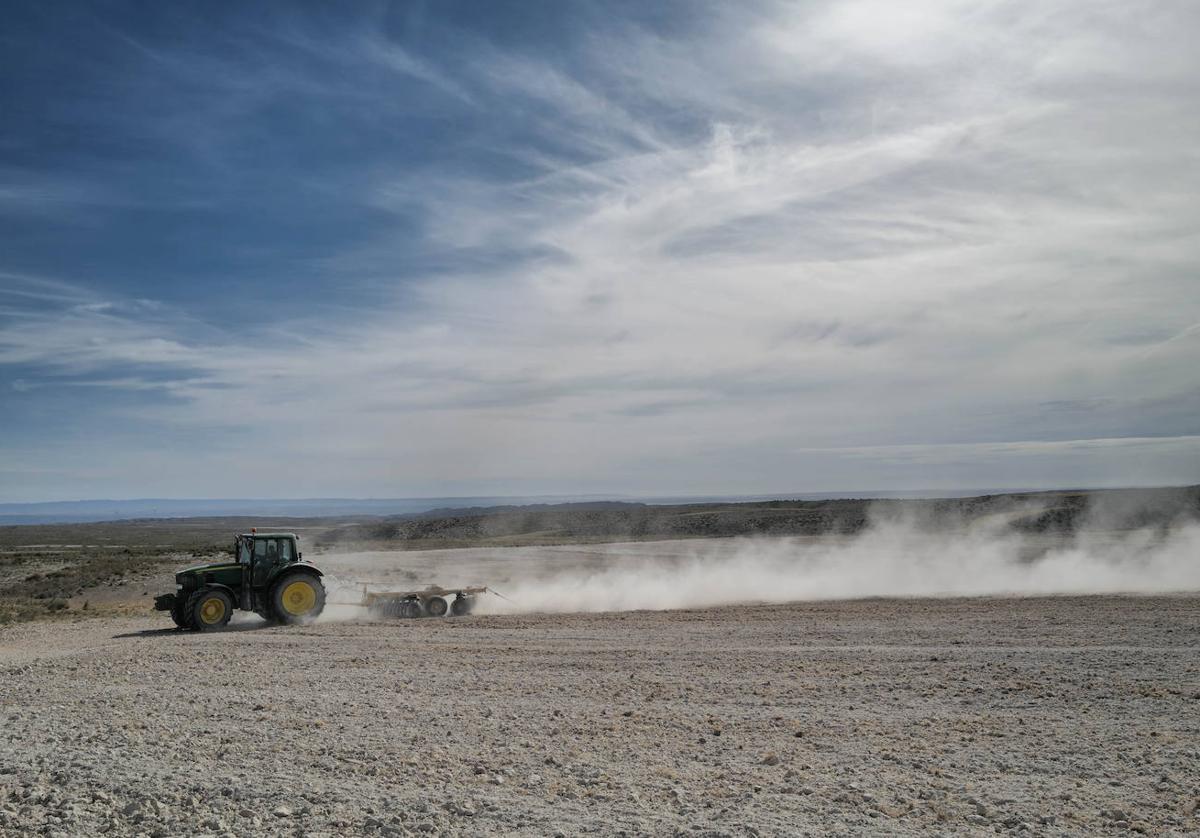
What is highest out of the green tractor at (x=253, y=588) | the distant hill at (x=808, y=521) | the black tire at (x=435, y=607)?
the green tractor at (x=253, y=588)

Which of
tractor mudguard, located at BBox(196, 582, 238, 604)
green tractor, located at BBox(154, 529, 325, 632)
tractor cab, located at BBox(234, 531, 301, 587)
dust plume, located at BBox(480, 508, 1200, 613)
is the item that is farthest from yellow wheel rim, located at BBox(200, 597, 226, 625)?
dust plume, located at BBox(480, 508, 1200, 613)

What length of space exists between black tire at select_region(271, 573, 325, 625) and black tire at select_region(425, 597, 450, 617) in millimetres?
2905

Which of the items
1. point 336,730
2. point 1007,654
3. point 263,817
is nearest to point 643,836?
point 263,817

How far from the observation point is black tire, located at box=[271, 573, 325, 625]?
884 inches

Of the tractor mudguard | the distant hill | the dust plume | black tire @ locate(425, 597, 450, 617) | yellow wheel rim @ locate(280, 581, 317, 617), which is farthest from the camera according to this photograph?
the distant hill

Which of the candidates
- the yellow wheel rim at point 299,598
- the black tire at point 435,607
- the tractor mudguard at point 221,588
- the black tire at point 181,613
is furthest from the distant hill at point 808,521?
the black tire at point 181,613

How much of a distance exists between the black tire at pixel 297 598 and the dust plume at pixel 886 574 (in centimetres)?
531

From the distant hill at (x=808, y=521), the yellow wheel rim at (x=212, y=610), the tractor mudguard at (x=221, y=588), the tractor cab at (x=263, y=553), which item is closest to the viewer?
the yellow wheel rim at (x=212, y=610)

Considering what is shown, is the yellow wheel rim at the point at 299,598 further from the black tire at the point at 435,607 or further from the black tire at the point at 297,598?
the black tire at the point at 435,607

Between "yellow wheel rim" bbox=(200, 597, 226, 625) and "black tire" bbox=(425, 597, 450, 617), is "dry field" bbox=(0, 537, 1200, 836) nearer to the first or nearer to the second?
"yellow wheel rim" bbox=(200, 597, 226, 625)

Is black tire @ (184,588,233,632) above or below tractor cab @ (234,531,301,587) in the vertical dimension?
below

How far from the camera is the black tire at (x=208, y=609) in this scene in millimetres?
21938

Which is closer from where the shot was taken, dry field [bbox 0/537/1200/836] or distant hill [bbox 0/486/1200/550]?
dry field [bbox 0/537/1200/836]

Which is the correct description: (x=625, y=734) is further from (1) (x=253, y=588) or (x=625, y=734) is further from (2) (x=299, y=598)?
(1) (x=253, y=588)
